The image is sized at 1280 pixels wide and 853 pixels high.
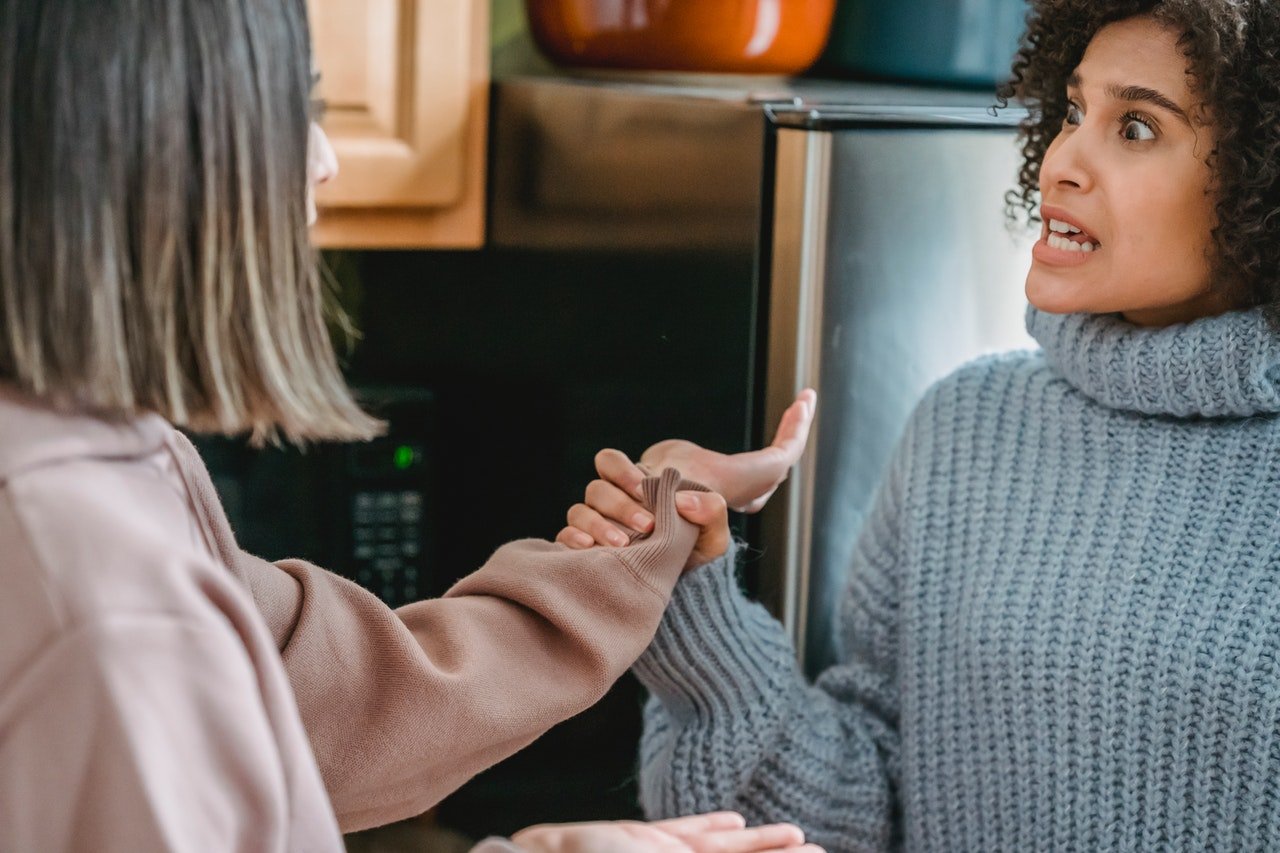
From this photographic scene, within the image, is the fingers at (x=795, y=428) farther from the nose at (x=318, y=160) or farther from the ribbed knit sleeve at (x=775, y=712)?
the nose at (x=318, y=160)

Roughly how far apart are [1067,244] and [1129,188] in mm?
62

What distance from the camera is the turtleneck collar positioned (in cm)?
100

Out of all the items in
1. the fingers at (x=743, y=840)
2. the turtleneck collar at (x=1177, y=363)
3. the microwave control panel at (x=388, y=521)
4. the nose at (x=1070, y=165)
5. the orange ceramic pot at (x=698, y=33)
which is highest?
the orange ceramic pot at (x=698, y=33)

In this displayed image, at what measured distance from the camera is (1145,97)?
3.30 feet

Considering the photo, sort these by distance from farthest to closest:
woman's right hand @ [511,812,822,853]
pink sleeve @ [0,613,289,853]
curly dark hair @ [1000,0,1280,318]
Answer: curly dark hair @ [1000,0,1280,318]
woman's right hand @ [511,812,822,853]
pink sleeve @ [0,613,289,853]

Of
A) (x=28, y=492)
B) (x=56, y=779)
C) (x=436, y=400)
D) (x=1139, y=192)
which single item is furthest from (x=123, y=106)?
(x=436, y=400)

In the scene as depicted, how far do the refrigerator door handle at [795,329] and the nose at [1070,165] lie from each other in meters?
0.18

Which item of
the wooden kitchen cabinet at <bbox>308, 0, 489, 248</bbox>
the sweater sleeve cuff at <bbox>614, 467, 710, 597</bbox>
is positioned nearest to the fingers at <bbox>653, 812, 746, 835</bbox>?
the sweater sleeve cuff at <bbox>614, 467, 710, 597</bbox>

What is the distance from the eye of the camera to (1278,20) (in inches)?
38.3

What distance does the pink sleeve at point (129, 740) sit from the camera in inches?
21.5

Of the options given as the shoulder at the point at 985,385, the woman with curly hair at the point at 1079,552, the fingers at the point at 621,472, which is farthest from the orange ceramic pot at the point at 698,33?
the fingers at the point at 621,472

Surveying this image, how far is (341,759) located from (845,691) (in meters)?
0.49

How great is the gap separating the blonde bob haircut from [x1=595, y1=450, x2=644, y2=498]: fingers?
39 cm

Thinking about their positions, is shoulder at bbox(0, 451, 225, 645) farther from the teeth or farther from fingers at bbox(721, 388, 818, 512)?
the teeth
